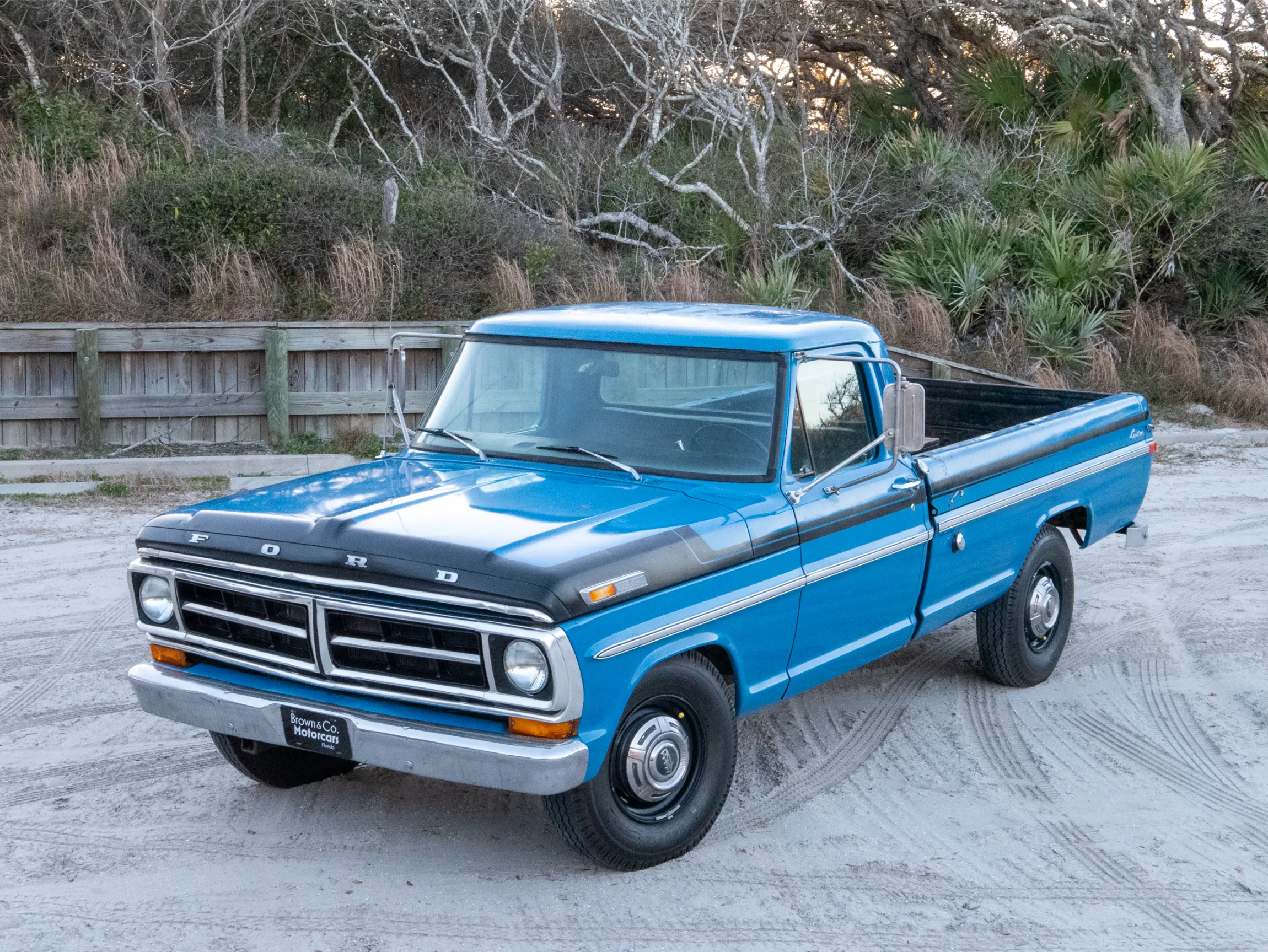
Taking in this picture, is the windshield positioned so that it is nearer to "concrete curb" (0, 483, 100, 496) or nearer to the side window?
the side window

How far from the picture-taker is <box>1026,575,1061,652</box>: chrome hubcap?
6.60 m

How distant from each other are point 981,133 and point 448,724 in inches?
712

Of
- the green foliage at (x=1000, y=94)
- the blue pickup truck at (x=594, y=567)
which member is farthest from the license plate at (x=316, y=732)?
the green foliage at (x=1000, y=94)

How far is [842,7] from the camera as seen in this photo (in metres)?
23.0

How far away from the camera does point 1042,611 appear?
6.66 metres

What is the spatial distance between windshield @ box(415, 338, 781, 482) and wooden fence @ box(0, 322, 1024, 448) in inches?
257

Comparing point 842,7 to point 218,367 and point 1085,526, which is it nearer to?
point 218,367

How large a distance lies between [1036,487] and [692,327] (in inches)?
85.3

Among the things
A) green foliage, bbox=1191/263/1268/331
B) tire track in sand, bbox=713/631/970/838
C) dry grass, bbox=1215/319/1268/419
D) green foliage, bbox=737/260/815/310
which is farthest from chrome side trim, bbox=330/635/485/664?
green foliage, bbox=1191/263/1268/331

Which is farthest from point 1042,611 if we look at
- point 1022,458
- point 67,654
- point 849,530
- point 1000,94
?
point 1000,94

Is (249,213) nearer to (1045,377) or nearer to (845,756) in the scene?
(1045,377)

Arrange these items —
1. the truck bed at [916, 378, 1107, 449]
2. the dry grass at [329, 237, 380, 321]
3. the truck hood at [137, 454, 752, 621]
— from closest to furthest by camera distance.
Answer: the truck hood at [137, 454, 752, 621] → the truck bed at [916, 378, 1107, 449] → the dry grass at [329, 237, 380, 321]

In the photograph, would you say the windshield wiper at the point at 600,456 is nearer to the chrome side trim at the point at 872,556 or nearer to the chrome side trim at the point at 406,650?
the chrome side trim at the point at 872,556

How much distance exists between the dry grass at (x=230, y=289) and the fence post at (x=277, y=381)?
101 cm
